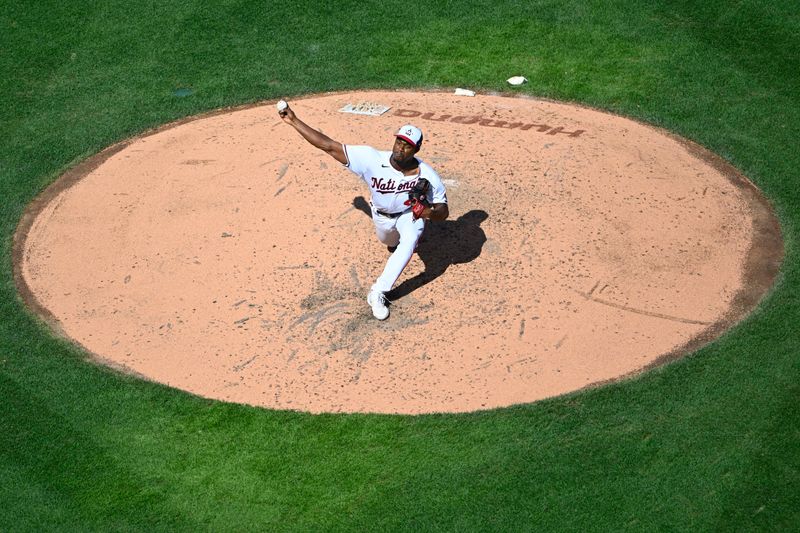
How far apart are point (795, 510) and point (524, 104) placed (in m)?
7.79

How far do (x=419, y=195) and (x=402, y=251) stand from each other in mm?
580

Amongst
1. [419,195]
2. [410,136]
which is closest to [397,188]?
[419,195]

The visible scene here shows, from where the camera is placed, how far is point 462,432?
928 centimetres

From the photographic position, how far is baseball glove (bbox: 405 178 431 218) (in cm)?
1057

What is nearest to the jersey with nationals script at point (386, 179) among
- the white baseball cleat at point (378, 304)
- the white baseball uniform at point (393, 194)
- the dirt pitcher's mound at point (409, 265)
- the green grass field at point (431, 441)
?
the white baseball uniform at point (393, 194)

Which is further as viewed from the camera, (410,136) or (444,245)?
(444,245)

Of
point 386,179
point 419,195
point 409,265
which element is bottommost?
point 409,265

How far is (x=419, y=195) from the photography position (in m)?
10.6

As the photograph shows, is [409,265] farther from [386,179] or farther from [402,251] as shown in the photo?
[386,179]

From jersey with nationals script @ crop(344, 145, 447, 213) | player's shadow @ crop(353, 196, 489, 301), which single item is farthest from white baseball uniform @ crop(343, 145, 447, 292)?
player's shadow @ crop(353, 196, 489, 301)

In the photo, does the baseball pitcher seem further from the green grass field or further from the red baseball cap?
the green grass field

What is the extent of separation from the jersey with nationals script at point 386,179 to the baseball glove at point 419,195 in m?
0.08

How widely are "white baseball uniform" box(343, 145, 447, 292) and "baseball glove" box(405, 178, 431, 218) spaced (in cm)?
8

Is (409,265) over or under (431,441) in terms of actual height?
over
